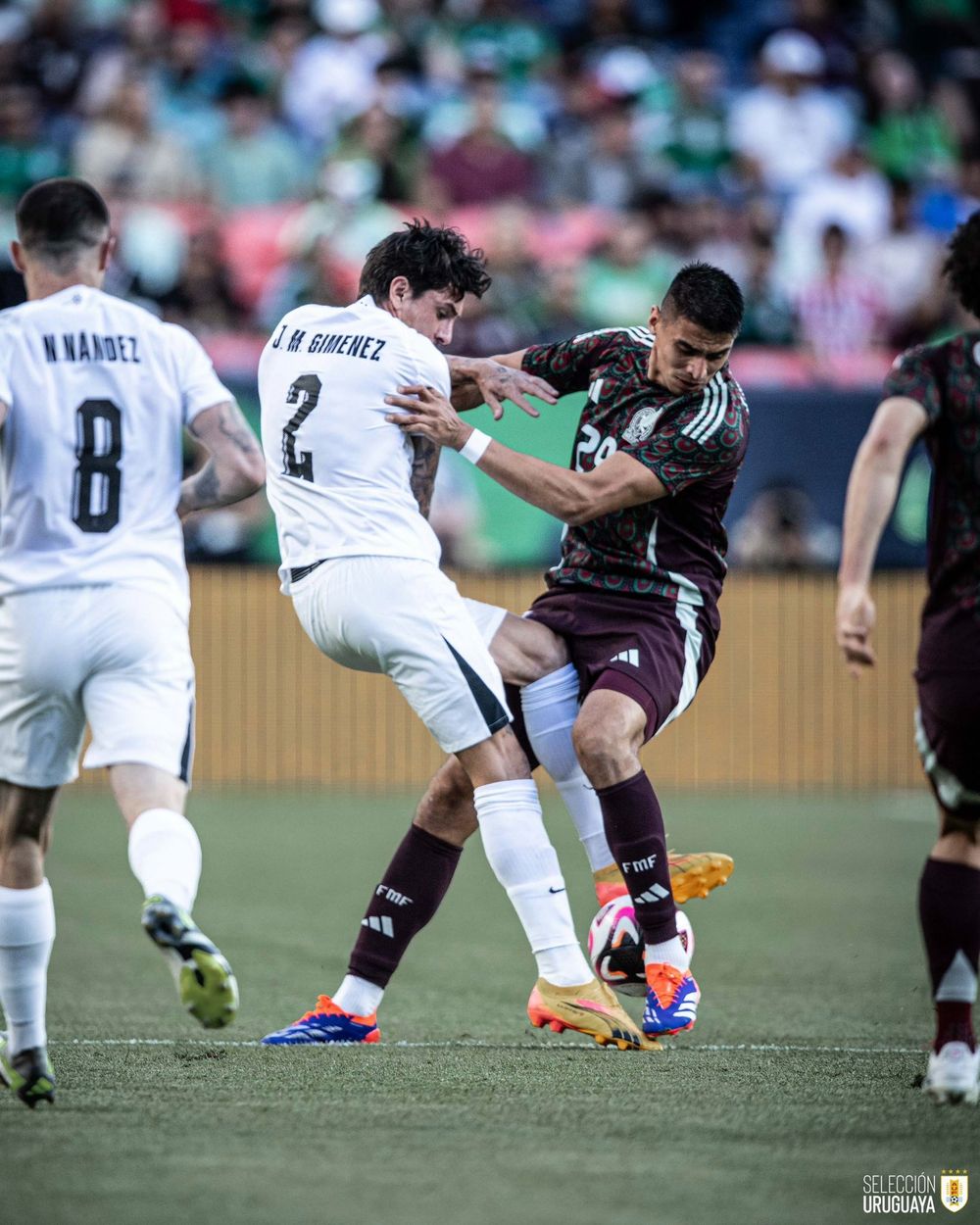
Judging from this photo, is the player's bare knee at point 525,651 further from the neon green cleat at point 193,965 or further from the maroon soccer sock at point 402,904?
the neon green cleat at point 193,965

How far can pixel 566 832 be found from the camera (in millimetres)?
11492

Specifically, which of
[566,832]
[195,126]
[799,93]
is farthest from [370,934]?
[799,93]

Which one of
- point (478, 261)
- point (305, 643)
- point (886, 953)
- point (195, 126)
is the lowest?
point (886, 953)

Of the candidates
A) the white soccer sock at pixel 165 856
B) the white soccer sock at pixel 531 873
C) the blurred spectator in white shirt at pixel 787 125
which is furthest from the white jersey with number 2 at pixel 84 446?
the blurred spectator in white shirt at pixel 787 125

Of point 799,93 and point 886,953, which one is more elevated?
point 799,93

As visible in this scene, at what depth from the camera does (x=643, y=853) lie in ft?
18.5

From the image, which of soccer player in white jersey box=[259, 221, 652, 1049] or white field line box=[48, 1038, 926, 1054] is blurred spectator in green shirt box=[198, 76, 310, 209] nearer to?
soccer player in white jersey box=[259, 221, 652, 1049]

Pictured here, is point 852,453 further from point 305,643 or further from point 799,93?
point 799,93

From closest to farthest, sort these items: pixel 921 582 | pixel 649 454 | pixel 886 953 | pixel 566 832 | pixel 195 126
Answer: pixel 649 454, pixel 886 953, pixel 566 832, pixel 921 582, pixel 195 126

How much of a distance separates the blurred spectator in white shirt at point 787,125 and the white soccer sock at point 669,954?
11598mm

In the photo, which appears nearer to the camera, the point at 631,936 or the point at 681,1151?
the point at 681,1151

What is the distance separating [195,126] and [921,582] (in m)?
7.30

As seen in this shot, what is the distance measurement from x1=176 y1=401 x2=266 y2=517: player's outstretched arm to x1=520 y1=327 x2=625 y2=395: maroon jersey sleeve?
1896mm

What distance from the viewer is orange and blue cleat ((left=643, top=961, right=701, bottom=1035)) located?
553 cm
